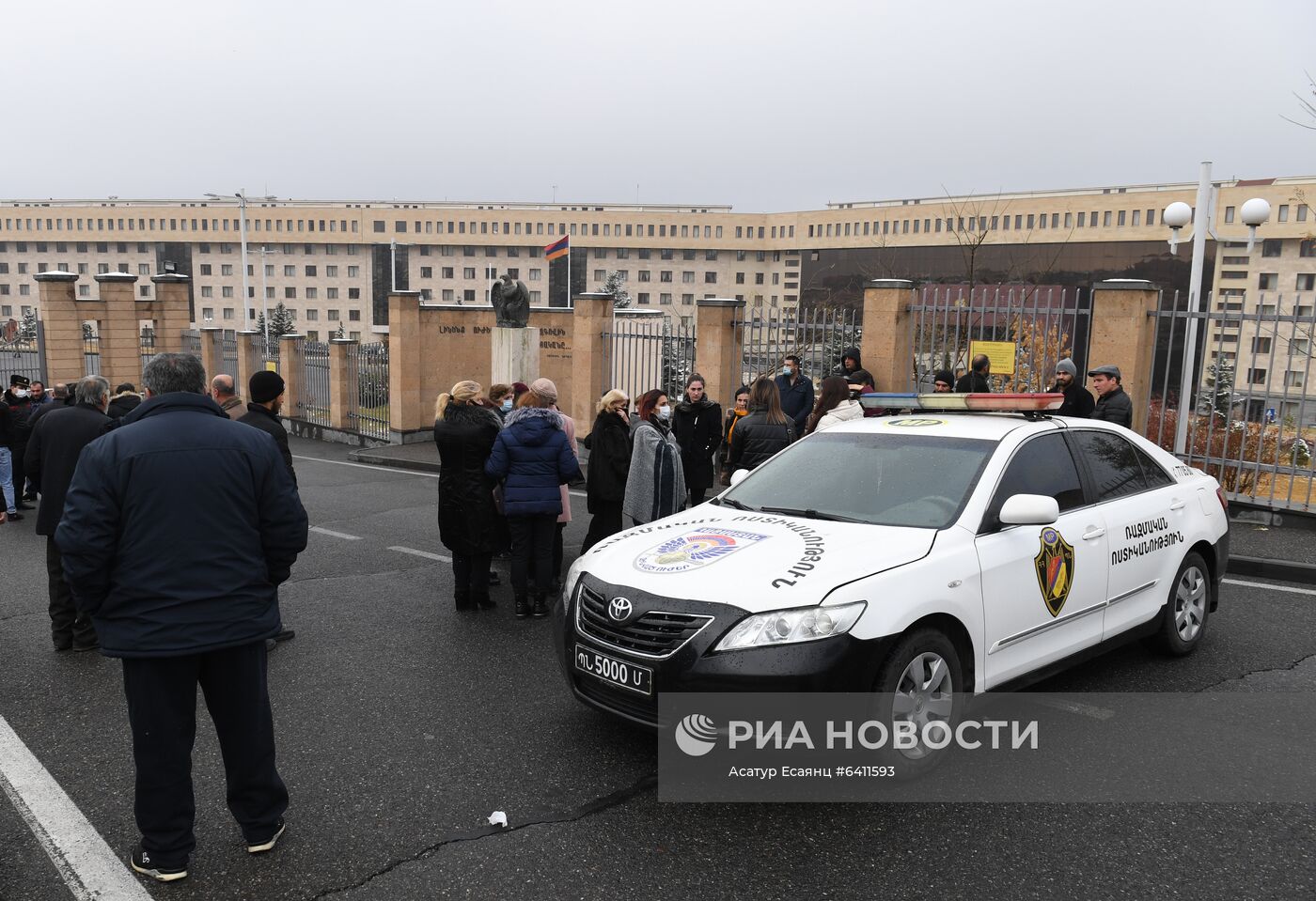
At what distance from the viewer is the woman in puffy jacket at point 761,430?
8.38 m

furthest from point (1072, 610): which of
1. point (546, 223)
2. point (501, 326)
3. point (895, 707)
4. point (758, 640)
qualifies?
point (546, 223)

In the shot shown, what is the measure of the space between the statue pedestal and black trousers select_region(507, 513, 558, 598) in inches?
413

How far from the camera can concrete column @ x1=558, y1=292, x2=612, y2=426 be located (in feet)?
58.6

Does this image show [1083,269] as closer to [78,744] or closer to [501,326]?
[501,326]

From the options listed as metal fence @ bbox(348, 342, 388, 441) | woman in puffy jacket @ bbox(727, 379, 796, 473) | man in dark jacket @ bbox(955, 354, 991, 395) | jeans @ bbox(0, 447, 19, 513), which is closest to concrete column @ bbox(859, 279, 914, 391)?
man in dark jacket @ bbox(955, 354, 991, 395)

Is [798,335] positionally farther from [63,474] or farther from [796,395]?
[63,474]

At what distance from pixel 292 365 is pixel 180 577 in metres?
22.3

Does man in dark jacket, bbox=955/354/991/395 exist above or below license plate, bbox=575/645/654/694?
above

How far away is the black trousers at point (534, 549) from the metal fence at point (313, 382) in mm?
17508

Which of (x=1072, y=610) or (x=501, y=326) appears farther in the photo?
(x=501, y=326)

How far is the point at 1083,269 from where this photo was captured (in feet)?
256

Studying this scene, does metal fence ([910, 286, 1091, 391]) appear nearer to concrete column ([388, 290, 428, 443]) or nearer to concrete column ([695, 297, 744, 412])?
concrete column ([695, 297, 744, 412])

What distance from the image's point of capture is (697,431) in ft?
30.4

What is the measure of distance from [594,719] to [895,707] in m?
1.66
